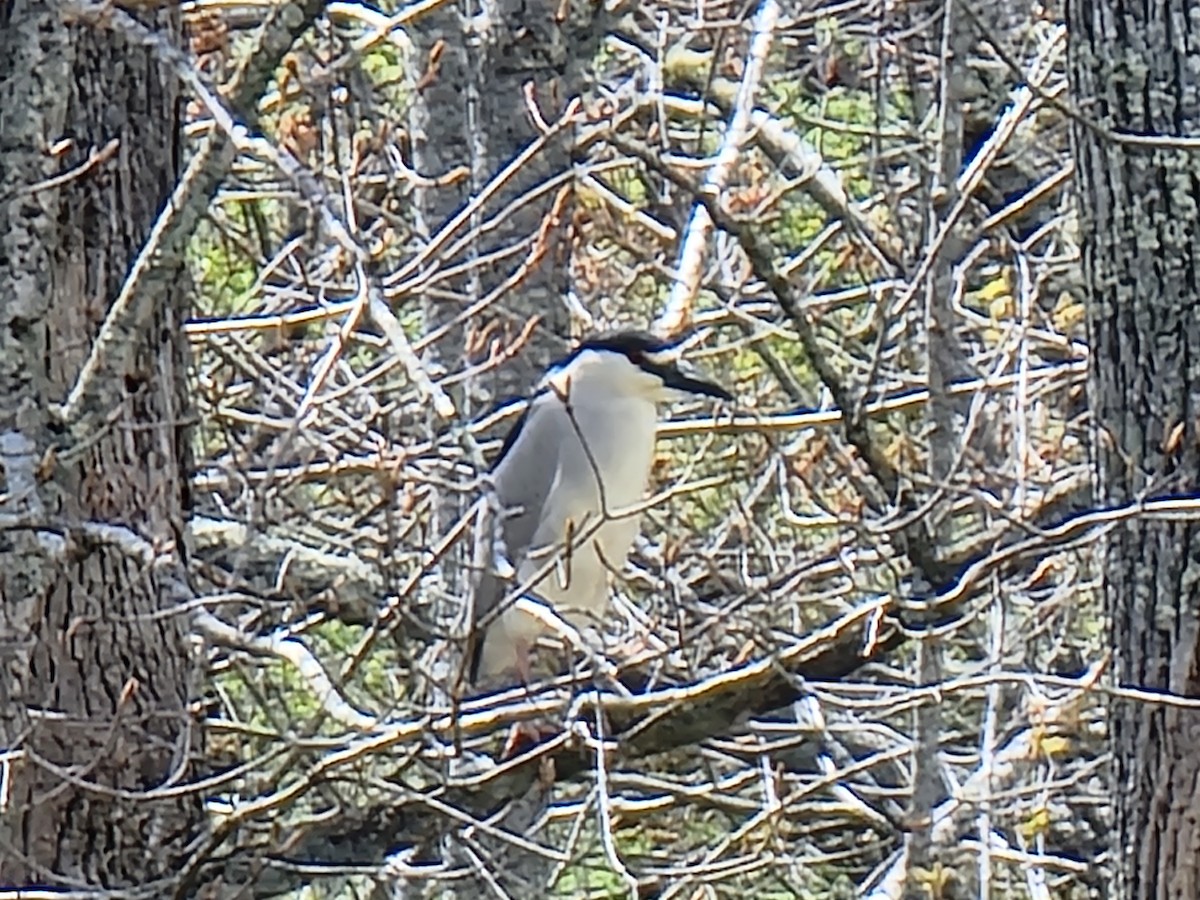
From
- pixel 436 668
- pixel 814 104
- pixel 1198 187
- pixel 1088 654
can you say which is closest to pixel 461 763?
pixel 436 668

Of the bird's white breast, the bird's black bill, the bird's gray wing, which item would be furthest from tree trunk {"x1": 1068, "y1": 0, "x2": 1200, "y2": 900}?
the bird's gray wing

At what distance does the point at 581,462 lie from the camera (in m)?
5.31

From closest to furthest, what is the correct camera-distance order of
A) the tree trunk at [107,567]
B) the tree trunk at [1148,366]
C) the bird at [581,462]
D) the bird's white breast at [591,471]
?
the tree trunk at [1148,366] → the tree trunk at [107,567] → the bird at [581,462] → the bird's white breast at [591,471]

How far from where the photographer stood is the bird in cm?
507

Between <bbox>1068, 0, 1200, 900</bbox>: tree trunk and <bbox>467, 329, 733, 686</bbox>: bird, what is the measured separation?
1178 mm

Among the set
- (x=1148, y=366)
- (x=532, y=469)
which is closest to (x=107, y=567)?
(x=532, y=469)

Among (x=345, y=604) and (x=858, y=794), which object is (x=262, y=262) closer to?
(x=345, y=604)

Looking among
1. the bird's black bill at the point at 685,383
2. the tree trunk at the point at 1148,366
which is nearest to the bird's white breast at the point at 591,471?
the bird's black bill at the point at 685,383

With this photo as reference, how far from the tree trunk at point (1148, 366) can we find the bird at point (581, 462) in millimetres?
1178

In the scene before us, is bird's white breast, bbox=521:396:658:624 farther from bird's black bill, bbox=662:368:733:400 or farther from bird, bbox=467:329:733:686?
bird's black bill, bbox=662:368:733:400

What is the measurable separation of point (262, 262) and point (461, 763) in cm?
177

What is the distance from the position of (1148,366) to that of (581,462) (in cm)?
168

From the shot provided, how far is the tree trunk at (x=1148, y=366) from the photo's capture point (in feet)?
13.0

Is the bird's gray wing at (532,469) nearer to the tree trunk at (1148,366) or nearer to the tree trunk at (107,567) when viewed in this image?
the tree trunk at (107,567)
